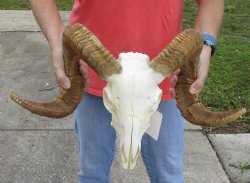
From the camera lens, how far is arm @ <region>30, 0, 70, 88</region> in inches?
94.2

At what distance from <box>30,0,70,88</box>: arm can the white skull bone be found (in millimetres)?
396

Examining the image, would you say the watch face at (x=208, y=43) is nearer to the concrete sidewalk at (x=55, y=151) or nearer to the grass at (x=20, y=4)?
the concrete sidewalk at (x=55, y=151)

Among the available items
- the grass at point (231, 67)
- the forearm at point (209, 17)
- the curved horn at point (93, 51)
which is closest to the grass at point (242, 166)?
the grass at point (231, 67)

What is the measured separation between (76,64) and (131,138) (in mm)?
471

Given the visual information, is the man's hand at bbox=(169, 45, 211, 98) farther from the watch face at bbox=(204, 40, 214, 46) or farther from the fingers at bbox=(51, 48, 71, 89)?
the fingers at bbox=(51, 48, 71, 89)

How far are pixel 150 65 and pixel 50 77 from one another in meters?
4.40

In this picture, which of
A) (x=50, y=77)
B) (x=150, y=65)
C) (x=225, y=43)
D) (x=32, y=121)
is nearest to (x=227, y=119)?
(x=150, y=65)

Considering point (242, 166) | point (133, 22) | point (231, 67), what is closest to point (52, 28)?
point (133, 22)

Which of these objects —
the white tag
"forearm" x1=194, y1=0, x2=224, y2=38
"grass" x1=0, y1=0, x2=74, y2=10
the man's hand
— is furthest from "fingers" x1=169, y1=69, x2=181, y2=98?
"grass" x1=0, y1=0, x2=74, y2=10

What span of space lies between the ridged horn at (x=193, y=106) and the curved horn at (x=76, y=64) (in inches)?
15.3

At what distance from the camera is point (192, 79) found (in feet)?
7.61

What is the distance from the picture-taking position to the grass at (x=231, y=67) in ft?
18.3

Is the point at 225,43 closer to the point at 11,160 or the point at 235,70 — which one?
the point at 235,70

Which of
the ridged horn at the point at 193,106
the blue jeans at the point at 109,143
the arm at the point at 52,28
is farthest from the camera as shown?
the blue jeans at the point at 109,143
